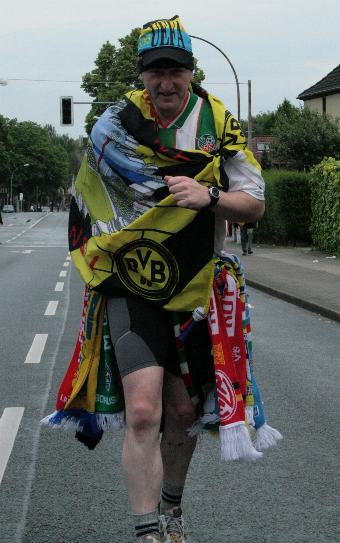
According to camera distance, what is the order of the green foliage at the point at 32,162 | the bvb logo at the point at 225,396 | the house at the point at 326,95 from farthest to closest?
the green foliage at the point at 32,162 → the house at the point at 326,95 → the bvb logo at the point at 225,396

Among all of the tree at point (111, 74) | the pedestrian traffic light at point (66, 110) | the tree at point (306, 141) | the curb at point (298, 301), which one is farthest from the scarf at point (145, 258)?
the tree at point (111, 74)

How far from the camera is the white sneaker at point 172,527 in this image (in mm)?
3117

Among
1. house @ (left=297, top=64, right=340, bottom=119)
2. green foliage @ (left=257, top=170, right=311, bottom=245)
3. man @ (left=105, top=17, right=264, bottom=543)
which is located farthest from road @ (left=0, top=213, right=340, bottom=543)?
house @ (left=297, top=64, right=340, bottom=119)

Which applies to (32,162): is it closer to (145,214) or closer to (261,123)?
(261,123)

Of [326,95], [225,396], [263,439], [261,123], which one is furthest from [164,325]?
[261,123]

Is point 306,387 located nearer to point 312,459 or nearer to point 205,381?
point 312,459

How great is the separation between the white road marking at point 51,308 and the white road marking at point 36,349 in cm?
219

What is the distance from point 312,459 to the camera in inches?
188

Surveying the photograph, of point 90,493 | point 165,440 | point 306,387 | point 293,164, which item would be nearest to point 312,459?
point 90,493

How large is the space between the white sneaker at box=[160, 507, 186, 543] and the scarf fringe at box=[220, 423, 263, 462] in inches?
14.8

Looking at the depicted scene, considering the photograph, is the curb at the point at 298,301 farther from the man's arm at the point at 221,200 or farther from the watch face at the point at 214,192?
the watch face at the point at 214,192

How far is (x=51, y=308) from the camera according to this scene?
12500mm

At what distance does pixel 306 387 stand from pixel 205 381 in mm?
4001

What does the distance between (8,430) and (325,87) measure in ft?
169
